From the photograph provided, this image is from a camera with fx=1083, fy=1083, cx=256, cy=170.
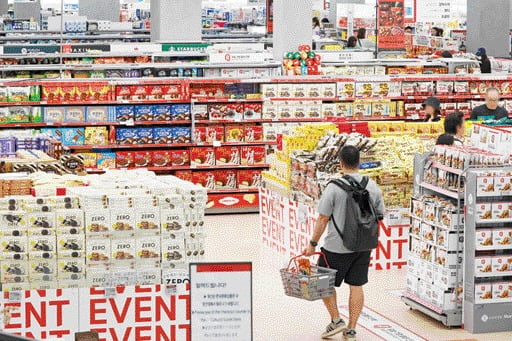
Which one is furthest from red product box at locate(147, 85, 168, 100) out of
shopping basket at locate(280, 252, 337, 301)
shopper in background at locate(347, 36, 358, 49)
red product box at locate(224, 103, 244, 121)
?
shopper in background at locate(347, 36, 358, 49)

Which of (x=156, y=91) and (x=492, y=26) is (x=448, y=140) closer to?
(x=156, y=91)

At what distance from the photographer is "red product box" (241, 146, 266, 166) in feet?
46.2

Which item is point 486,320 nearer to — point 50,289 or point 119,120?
point 50,289

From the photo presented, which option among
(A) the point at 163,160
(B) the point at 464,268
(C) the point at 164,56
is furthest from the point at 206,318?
(C) the point at 164,56

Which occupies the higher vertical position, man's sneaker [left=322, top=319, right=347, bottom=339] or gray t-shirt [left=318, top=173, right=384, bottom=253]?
gray t-shirt [left=318, top=173, right=384, bottom=253]

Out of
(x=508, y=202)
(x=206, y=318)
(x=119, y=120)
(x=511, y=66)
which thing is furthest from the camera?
(x=511, y=66)

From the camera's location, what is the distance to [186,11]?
2228 cm

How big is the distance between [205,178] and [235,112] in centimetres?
94

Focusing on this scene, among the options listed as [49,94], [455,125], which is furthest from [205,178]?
[455,125]

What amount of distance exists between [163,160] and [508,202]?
6227mm

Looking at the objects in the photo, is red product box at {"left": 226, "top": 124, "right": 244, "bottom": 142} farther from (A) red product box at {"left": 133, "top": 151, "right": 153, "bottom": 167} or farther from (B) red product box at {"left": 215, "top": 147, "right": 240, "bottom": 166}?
(A) red product box at {"left": 133, "top": 151, "right": 153, "bottom": 167}

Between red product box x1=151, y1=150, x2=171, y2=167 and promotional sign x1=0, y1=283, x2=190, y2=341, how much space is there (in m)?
6.45

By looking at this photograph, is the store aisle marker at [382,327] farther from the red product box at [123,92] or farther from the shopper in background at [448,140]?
the red product box at [123,92]

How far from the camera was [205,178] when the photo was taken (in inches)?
552
